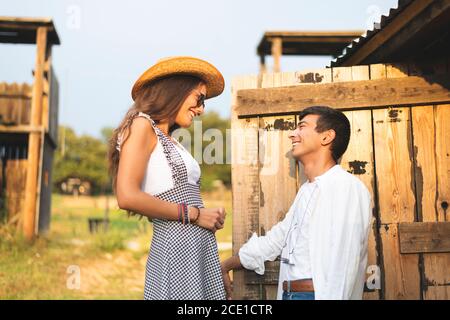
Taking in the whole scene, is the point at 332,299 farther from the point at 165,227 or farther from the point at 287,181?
the point at 287,181

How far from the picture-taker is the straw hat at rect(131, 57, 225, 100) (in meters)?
2.44

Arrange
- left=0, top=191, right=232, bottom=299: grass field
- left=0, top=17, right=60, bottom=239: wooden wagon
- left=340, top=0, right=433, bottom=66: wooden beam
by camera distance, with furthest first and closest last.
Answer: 1. left=0, top=17, right=60, bottom=239: wooden wagon
2. left=0, top=191, right=232, bottom=299: grass field
3. left=340, top=0, right=433, bottom=66: wooden beam

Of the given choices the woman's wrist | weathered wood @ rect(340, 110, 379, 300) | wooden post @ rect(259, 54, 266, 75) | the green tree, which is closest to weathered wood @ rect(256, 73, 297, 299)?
weathered wood @ rect(340, 110, 379, 300)

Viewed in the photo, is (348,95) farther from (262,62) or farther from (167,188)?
(262,62)

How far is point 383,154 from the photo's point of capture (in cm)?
361

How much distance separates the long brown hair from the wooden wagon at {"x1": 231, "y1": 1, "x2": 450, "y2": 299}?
127 cm

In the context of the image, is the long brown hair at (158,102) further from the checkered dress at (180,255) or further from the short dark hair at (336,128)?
the short dark hair at (336,128)

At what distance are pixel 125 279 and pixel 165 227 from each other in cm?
708

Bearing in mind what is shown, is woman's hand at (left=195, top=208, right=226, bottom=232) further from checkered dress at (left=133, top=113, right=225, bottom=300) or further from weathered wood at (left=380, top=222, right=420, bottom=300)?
weathered wood at (left=380, top=222, right=420, bottom=300)

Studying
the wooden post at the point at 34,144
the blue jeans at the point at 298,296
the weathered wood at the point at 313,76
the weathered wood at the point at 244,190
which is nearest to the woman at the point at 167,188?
the blue jeans at the point at 298,296

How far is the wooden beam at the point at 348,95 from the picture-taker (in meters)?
3.59

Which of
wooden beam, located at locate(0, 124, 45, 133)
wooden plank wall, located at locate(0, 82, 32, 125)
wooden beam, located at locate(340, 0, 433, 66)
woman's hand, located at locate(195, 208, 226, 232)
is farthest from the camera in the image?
wooden plank wall, located at locate(0, 82, 32, 125)

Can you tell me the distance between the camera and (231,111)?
3809mm

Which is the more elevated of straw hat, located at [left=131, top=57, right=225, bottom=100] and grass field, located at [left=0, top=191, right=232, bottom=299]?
straw hat, located at [left=131, top=57, right=225, bottom=100]
